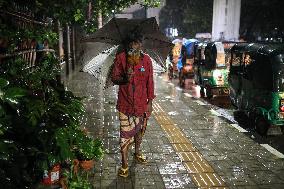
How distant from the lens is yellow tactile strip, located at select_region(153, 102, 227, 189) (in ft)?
19.8

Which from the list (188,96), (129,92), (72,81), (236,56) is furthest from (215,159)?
(72,81)

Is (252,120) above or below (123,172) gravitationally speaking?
above

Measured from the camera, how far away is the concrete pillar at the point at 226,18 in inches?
1481

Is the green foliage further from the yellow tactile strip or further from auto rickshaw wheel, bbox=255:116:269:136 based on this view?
auto rickshaw wheel, bbox=255:116:269:136

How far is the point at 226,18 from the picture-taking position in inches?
1496

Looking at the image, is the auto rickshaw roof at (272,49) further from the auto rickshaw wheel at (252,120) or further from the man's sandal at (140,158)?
the man's sandal at (140,158)

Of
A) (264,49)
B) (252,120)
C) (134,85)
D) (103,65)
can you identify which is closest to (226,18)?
(252,120)

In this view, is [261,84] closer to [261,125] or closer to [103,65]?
[261,125]

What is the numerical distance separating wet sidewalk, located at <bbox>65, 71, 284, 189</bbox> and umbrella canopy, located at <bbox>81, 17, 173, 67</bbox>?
239cm

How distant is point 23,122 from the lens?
4215mm

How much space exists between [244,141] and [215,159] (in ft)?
5.31

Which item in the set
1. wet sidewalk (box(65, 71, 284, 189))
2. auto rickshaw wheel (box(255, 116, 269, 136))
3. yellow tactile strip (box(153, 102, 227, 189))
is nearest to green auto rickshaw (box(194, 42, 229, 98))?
wet sidewalk (box(65, 71, 284, 189))

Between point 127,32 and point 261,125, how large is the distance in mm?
5182

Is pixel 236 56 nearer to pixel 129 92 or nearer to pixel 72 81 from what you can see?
pixel 129 92
